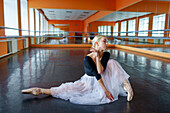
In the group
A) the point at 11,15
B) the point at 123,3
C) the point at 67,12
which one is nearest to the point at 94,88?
the point at 11,15

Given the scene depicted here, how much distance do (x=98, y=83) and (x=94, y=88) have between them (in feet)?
0.33

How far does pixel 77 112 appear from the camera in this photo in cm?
144

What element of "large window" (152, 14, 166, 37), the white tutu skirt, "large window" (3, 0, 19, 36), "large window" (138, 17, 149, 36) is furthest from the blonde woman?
"large window" (138, 17, 149, 36)

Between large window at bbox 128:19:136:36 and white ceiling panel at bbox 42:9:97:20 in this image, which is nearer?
large window at bbox 128:19:136:36

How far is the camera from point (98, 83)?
5.67ft

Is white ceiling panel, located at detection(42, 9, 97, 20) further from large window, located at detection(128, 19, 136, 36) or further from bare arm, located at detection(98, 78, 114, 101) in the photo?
bare arm, located at detection(98, 78, 114, 101)

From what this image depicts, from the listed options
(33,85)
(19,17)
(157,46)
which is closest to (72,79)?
(33,85)

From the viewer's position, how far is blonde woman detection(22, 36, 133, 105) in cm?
164

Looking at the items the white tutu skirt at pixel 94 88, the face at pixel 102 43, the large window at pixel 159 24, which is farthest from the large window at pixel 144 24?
the face at pixel 102 43

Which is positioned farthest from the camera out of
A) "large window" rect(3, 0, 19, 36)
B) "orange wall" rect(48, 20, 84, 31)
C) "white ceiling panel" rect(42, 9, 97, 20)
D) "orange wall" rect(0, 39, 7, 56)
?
"orange wall" rect(48, 20, 84, 31)

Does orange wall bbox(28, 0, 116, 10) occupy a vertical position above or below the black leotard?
above

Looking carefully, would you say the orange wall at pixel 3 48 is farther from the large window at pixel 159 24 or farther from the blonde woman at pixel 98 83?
the large window at pixel 159 24

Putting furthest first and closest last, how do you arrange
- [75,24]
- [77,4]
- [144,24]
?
[75,24]
[77,4]
[144,24]

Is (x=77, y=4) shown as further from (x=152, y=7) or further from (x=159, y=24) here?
(x=159, y=24)
